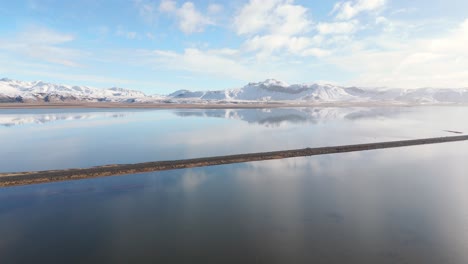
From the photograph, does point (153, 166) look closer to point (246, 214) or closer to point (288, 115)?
point (246, 214)

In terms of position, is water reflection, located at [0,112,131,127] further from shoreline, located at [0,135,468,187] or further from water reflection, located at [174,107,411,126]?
shoreline, located at [0,135,468,187]

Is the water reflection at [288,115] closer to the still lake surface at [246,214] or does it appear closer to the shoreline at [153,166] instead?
the shoreline at [153,166]

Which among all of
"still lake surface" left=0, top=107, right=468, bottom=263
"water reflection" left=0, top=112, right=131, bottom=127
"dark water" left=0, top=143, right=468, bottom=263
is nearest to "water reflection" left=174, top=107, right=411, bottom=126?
"water reflection" left=0, top=112, right=131, bottom=127

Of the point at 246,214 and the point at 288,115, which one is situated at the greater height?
the point at 288,115

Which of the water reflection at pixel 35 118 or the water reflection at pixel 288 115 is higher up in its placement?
the water reflection at pixel 35 118

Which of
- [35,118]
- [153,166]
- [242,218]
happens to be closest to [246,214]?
[242,218]

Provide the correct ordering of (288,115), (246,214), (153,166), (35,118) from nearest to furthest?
(246,214) → (153,166) → (35,118) → (288,115)

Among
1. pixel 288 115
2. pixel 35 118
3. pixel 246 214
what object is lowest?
pixel 246 214

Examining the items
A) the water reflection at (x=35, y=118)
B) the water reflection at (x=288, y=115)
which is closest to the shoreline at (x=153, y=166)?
the water reflection at (x=288, y=115)
